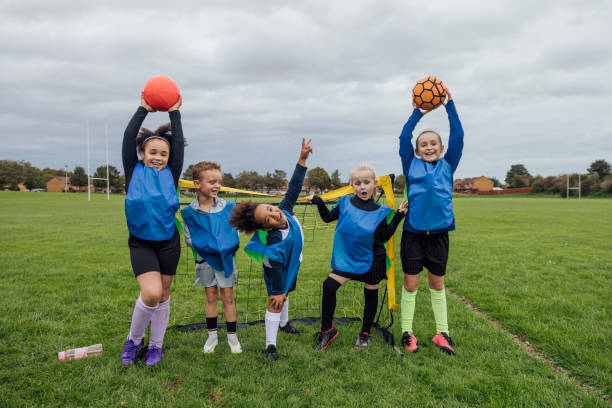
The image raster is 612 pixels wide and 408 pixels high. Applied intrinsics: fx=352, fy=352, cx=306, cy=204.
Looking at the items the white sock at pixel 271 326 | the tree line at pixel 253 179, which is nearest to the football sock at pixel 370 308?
the white sock at pixel 271 326

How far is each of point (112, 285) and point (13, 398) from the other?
3.50 metres

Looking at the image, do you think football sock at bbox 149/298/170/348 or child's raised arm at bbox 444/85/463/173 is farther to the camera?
child's raised arm at bbox 444/85/463/173

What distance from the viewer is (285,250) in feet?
11.3

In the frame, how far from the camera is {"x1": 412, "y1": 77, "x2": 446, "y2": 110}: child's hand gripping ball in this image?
12.0 feet

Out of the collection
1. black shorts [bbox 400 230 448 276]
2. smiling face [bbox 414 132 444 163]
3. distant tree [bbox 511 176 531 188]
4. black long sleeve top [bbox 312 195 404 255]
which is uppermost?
distant tree [bbox 511 176 531 188]

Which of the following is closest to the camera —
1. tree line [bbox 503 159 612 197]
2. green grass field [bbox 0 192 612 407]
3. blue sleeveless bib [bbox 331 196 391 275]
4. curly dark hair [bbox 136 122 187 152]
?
green grass field [bbox 0 192 612 407]

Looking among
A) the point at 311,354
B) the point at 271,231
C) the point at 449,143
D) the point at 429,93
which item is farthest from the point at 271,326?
the point at 429,93

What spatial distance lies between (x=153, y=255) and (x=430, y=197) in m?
2.71

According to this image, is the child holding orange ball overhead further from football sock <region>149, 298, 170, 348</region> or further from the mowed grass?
football sock <region>149, 298, 170, 348</region>

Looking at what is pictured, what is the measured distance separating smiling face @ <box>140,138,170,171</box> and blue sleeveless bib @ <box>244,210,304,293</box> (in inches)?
44.2

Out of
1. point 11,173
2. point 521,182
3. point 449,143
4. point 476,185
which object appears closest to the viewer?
point 449,143

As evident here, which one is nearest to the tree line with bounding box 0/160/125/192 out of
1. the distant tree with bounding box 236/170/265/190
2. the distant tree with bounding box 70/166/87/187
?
the distant tree with bounding box 70/166/87/187

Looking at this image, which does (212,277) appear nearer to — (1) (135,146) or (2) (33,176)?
(1) (135,146)

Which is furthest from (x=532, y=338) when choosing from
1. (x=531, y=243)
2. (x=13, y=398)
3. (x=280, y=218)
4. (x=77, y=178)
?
(x=77, y=178)
